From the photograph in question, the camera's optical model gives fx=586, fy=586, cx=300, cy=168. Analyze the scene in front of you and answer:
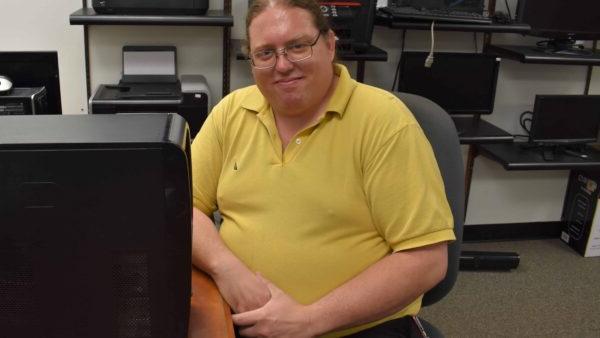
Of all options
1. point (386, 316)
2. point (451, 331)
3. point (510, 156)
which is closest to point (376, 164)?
point (386, 316)

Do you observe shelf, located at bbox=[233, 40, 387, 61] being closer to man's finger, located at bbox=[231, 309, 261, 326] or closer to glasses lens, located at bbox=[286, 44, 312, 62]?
glasses lens, located at bbox=[286, 44, 312, 62]

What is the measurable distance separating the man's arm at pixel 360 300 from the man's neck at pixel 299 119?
354 millimetres

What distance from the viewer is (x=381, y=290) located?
119cm

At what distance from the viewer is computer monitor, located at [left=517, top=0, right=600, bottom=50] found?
9.23ft

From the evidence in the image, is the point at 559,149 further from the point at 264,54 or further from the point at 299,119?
the point at 264,54

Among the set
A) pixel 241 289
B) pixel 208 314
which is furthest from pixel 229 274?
pixel 208 314

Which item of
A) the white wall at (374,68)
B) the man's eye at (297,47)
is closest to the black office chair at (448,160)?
the man's eye at (297,47)

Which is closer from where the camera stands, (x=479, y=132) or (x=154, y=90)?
(x=154, y=90)

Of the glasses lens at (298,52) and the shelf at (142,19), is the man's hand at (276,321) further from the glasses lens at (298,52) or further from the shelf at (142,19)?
the shelf at (142,19)

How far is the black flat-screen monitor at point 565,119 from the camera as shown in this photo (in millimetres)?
2955

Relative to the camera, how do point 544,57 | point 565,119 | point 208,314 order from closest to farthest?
point 208,314 → point 544,57 → point 565,119

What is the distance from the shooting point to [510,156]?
2.90 metres

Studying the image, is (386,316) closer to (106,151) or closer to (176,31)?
(106,151)

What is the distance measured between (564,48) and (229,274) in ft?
7.77
